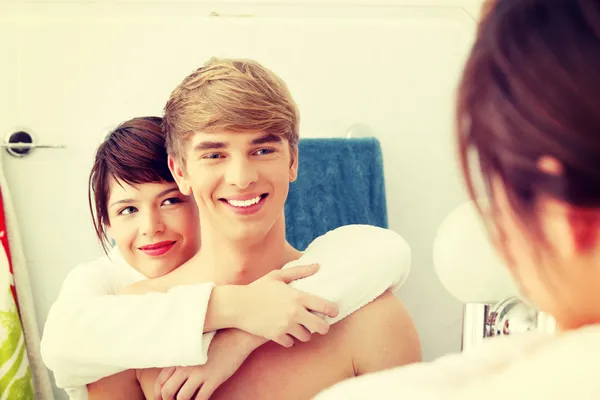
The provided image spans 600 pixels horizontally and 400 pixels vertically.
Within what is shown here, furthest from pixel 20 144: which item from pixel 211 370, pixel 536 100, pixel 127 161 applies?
pixel 536 100

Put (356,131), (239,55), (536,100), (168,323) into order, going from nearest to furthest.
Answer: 1. (536,100)
2. (168,323)
3. (239,55)
4. (356,131)

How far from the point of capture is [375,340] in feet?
2.05

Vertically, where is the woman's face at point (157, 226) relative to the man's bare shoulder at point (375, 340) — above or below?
above

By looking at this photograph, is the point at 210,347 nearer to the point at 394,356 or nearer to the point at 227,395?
the point at 227,395

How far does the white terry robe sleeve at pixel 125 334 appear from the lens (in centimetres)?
59

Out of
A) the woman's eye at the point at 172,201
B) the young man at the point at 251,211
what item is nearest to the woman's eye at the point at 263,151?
the young man at the point at 251,211

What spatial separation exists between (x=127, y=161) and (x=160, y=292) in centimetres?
16

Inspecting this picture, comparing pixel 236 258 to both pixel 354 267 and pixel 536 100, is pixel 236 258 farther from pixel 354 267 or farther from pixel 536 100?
pixel 536 100

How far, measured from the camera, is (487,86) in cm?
34

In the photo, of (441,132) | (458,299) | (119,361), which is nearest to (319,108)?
(441,132)

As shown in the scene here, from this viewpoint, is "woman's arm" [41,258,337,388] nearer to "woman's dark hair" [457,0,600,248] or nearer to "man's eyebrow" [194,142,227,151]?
"man's eyebrow" [194,142,227,151]

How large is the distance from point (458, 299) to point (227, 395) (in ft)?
1.07

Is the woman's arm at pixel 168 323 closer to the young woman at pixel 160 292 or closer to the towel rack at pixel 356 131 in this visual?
the young woman at pixel 160 292

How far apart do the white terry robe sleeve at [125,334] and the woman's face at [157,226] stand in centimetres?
6
